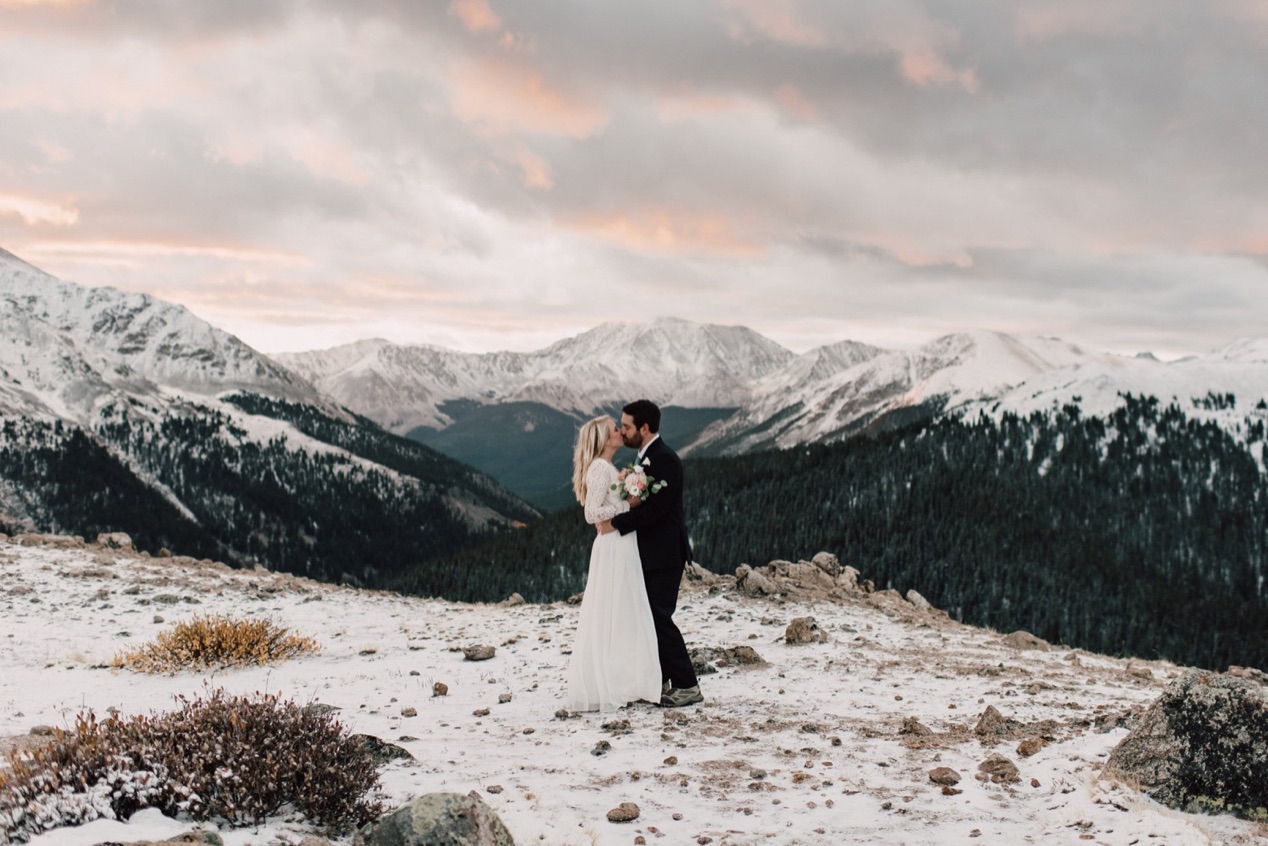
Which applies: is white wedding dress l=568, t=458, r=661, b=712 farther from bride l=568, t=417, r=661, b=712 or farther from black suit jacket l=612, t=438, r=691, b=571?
black suit jacket l=612, t=438, r=691, b=571

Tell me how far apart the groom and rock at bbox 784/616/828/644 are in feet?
18.1

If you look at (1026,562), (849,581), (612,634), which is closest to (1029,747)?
(612,634)

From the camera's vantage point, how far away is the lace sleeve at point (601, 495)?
11531 millimetres

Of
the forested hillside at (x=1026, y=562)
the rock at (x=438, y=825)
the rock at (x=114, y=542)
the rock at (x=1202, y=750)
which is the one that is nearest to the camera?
the rock at (x=438, y=825)

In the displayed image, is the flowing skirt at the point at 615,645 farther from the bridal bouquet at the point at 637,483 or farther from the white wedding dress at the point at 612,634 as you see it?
the bridal bouquet at the point at 637,483

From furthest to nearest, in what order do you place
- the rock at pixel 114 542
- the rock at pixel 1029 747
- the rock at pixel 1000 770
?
1. the rock at pixel 114 542
2. the rock at pixel 1029 747
3. the rock at pixel 1000 770

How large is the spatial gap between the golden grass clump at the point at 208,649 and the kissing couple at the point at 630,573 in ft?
24.9

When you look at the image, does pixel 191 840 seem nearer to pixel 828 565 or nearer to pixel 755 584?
pixel 755 584

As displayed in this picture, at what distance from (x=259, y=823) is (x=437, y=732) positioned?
4.32 metres

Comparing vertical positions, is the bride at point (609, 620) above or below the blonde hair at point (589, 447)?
below

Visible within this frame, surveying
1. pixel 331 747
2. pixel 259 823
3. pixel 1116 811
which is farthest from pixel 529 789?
pixel 1116 811

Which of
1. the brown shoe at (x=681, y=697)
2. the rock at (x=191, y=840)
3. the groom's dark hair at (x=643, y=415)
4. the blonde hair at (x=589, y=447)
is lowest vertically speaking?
the brown shoe at (x=681, y=697)

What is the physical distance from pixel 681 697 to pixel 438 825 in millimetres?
6676

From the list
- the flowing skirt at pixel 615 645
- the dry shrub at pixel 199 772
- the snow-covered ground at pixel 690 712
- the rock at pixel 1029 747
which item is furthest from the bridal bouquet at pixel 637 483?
the rock at pixel 1029 747
